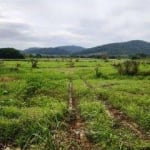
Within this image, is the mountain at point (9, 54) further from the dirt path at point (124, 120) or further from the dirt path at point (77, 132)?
the dirt path at point (77, 132)

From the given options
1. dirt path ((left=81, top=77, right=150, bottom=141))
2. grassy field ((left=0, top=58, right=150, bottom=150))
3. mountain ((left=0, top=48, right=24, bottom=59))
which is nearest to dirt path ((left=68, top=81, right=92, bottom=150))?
grassy field ((left=0, top=58, right=150, bottom=150))

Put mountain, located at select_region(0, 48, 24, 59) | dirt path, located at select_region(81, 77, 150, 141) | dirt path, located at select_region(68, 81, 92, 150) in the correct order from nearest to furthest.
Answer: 1. dirt path, located at select_region(68, 81, 92, 150)
2. dirt path, located at select_region(81, 77, 150, 141)
3. mountain, located at select_region(0, 48, 24, 59)

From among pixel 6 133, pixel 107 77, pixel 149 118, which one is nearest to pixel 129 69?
pixel 107 77

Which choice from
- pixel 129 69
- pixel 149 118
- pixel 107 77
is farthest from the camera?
pixel 129 69

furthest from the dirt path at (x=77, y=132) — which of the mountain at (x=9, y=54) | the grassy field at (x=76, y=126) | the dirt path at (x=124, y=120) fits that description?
the mountain at (x=9, y=54)

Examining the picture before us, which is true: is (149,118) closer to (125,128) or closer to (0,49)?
(125,128)

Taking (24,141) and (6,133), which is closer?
(24,141)

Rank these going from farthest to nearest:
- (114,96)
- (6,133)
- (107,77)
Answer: (107,77), (114,96), (6,133)

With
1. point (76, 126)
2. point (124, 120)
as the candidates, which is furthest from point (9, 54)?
point (76, 126)

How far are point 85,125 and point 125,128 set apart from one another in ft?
4.86

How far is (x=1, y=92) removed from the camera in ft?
73.7

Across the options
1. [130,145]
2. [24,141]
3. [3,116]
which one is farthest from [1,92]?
[130,145]

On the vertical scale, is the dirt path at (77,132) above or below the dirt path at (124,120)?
above

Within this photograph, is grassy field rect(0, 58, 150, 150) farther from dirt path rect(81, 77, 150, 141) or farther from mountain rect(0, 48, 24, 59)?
mountain rect(0, 48, 24, 59)
